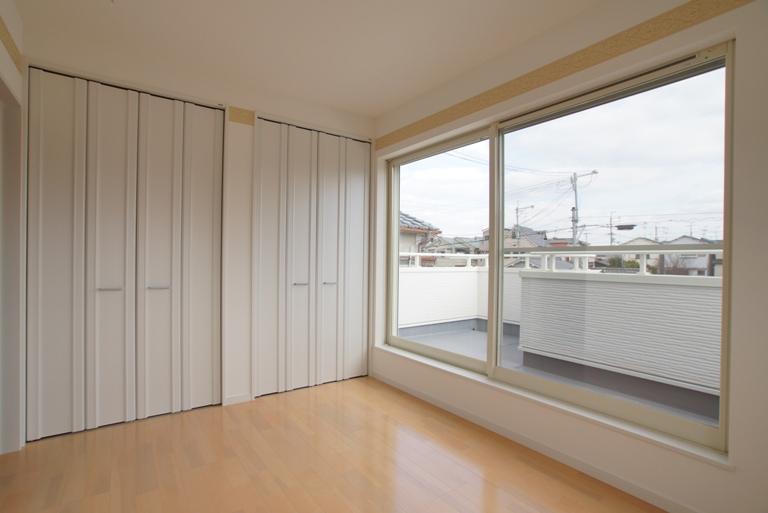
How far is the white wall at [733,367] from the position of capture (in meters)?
1.73

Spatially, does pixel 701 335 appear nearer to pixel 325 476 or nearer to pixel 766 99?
pixel 766 99

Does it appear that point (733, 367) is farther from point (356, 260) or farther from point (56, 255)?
point (56, 255)

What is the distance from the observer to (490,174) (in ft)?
10.1

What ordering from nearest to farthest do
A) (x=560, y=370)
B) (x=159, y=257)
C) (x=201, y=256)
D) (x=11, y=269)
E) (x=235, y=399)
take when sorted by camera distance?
(x=11, y=269), (x=560, y=370), (x=159, y=257), (x=201, y=256), (x=235, y=399)

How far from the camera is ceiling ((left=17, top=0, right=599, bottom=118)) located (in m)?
2.37

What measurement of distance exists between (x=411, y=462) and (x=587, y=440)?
1.08 metres

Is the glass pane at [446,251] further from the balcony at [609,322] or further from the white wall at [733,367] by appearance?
the white wall at [733,367]

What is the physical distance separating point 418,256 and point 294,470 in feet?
7.74

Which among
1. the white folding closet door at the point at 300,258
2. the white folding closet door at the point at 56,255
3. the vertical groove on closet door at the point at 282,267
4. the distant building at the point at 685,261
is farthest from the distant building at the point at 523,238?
the white folding closet door at the point at 56,255

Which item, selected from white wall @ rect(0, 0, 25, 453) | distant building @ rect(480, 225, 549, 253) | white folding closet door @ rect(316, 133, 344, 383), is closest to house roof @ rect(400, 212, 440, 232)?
white folding closet door @ rect(316, 133, 344, 383)

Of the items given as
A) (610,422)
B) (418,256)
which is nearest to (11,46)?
(418,256)

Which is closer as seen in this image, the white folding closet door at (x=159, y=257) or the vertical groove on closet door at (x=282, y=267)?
the white folding closet door at (x=159, y=257)

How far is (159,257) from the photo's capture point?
3.10 m

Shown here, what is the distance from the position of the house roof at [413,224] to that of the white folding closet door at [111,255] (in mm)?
2501
